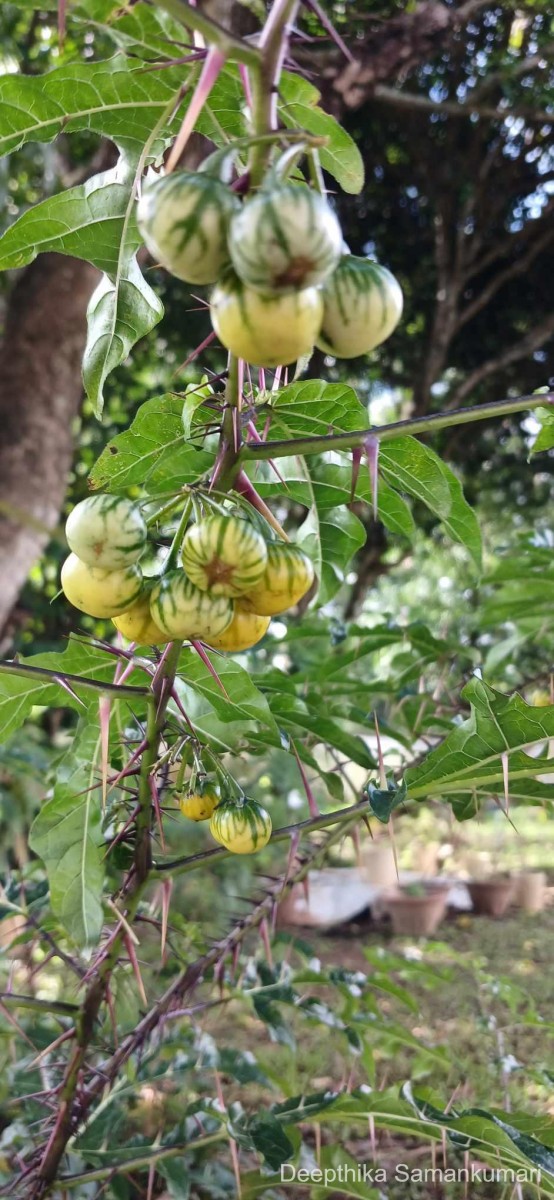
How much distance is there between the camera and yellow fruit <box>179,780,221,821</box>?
82 centimetres

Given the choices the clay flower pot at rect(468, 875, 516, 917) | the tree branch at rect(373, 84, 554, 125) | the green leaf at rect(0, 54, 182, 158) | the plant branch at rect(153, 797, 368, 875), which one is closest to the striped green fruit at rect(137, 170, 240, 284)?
the green leaf at rect(0, 54, 182, 158)

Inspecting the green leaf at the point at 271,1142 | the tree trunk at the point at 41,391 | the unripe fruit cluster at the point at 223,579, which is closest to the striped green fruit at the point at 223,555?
the unripe fruit cluster at the point at 223,579

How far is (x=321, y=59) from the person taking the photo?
3.02 meters

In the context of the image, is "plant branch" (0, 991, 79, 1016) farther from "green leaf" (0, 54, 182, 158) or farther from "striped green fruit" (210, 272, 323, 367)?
"green leaf" (0, 54, 182, 158)

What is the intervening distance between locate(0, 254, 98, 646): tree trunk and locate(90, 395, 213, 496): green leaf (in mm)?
1669

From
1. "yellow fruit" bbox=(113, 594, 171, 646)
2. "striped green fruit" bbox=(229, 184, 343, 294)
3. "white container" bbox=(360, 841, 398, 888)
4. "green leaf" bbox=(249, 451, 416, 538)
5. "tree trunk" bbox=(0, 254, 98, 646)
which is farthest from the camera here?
"white container" bbox=(360, 841, 398, 888)

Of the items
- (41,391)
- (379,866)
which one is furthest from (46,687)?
(379,866)

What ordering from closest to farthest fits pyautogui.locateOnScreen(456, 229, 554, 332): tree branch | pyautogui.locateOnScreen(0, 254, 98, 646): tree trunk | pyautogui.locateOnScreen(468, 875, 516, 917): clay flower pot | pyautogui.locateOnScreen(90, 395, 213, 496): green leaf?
1. pyautogui.locateOnScreen(90, 395, 213, 496): green leaf
2. pyautogui.locateOnScreen(0, 254, 98, 646): tree trunk
3. pyautogui.locateOnScreen(456, 229, 554, 332): tree branch
4. pyautogui.locateOnScreen(468, 875, 516, 917): clay flower pot

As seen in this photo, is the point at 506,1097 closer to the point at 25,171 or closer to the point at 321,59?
the point at 321,59

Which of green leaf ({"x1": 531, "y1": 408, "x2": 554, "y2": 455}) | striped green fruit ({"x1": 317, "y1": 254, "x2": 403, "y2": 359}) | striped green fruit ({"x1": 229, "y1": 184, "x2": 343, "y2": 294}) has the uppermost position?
striped green fruit ({"x1": 229, "y1": 184, "x2": 343, "y2": 294})

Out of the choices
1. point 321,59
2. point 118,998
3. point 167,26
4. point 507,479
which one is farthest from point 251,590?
point 507,479

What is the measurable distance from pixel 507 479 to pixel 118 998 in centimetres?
423

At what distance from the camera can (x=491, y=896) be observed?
166 inches

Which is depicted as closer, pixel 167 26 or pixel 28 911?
pixel 167 26
